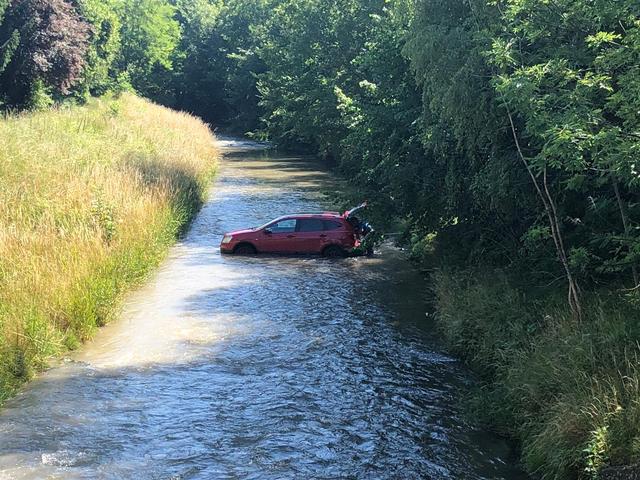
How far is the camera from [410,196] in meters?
17.1

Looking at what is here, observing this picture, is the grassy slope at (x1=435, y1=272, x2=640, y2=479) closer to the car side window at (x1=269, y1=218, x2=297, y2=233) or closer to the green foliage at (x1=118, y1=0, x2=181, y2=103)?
the car side window at (x1=269, y1=218, x2=297, y2=233)

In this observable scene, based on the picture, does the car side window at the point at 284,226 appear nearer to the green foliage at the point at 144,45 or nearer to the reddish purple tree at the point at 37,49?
the reddish purple tree at the point at 37,49

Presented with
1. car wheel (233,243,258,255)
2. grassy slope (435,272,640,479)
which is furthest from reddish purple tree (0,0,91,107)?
grassy slope (435,272,640,479)

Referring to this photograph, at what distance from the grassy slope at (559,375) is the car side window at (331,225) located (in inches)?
337

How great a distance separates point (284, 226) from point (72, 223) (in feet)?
22.9

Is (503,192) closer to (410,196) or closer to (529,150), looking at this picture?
(529,150)

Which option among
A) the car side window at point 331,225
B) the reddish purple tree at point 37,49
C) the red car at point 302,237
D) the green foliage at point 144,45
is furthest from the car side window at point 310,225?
the green foliage at point 144,45

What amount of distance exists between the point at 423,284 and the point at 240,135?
2351 inches

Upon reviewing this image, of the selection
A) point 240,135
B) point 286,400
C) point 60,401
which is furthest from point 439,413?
point 240,135

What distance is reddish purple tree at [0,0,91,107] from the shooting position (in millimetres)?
32844

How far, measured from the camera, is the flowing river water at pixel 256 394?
860 cm

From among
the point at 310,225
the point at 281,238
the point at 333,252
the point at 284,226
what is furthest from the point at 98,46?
the point at 333,252

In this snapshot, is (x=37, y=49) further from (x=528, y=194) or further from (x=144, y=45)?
(x=144, y=45)

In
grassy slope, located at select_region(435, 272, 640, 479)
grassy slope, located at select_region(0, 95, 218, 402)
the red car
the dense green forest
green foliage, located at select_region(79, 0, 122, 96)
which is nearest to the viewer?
grassy slope, located at select_region(435, 272, 640, 479)
